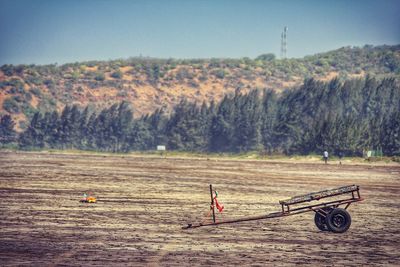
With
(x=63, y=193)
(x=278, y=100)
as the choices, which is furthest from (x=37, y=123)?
(x=63, y=193)

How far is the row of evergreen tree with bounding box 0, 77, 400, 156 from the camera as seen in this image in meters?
118

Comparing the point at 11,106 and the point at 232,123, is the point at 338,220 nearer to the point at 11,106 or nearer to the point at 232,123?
the point at 232,123

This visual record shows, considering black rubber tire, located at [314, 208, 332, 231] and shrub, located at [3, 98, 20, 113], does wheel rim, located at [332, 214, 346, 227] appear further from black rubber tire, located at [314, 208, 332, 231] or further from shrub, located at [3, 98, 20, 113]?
shrub, located at [3, 98, 20, 113]

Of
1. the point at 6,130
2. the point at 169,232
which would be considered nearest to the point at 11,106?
the point at 6,130

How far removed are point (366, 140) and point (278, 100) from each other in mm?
41777

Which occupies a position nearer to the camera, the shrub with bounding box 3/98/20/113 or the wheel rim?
the wheel rim

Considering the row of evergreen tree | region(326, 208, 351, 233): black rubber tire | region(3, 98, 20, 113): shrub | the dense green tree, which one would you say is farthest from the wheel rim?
region(3, 98, 20, 113): shrub

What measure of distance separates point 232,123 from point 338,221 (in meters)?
99.7

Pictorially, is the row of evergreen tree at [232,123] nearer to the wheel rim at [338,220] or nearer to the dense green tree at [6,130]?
the dense green tree at [6,130]

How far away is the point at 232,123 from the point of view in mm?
123375

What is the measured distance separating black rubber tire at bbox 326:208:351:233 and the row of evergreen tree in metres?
81.5

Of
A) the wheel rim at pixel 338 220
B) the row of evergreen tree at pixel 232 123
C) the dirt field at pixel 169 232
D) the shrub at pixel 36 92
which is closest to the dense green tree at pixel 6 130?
the row of evergreen tree at pixel 232 123

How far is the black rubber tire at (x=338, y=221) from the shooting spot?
77.1 feet

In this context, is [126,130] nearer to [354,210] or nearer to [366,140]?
[366,140]
